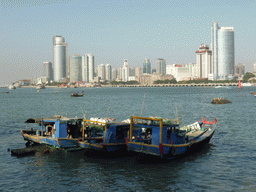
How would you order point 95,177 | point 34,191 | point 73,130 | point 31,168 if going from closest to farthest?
point 34,191 < point 95,177 < point 31,168 < point 73,130

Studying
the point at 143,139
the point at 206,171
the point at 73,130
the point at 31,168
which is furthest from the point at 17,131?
the point at 206,171

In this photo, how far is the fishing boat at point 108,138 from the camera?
25.9m

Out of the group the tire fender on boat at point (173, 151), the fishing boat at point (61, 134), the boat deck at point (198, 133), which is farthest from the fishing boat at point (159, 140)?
the fishing boat at point (61, 134)

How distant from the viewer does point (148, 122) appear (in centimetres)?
2452

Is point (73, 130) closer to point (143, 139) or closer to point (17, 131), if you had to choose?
point (143, 139)

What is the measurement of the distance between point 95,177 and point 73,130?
861 centimetres

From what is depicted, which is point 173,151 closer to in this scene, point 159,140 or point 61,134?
point 159,140

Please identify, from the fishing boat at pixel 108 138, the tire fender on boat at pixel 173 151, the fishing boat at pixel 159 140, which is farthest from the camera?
the fishing boat at pixel 108 138

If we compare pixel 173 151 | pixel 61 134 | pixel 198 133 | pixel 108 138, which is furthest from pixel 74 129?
pixel 198 133

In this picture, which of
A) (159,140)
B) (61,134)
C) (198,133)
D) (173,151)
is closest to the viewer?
(159,140)

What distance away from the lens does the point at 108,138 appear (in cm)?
2611

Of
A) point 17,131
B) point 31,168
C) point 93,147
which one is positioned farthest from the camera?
point 17,131

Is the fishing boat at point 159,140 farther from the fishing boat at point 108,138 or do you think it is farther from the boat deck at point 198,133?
the boat deck at point 198,133

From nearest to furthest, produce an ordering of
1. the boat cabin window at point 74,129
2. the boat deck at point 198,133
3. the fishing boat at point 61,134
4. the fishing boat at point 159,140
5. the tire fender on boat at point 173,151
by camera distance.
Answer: the fishing boat at point 159,140 → the tire fender on boat at point 173,151 → the fishing boat at point 61,134 → the boat cabin window at point 74,129 → the boat deck at point 198,133
